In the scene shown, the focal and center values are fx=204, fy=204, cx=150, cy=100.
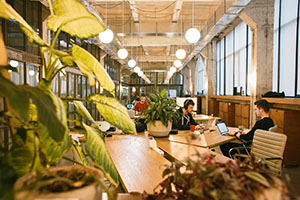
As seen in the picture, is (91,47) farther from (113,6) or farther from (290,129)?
(290,129)

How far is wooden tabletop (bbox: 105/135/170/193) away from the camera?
5.28 ft

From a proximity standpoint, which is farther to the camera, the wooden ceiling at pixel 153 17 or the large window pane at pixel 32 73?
the wooden ceiling at pixel 153 17

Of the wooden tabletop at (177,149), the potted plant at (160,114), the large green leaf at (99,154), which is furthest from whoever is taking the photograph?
the potted plant at (160,114)

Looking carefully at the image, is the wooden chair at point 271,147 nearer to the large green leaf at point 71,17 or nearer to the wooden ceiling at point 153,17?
the large green leaf at point 71,17

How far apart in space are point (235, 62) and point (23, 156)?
1037 cm

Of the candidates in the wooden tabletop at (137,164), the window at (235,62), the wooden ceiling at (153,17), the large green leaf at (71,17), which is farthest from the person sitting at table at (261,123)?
the wooden ceiling at (153,17)

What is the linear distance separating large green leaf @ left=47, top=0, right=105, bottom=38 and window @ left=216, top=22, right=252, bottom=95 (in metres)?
8.34

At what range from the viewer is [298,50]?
5355 mm

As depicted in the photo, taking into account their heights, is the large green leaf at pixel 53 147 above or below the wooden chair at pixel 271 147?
above

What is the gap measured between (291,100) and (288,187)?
4.56 m

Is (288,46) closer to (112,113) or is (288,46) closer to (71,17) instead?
(112,113)

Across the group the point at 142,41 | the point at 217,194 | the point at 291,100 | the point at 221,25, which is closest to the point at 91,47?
the point at 142,41

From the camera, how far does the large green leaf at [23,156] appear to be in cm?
75

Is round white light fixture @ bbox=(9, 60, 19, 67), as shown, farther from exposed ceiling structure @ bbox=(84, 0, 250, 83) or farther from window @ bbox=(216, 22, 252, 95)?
window @ bbox=(216, 22, 252, 95)
